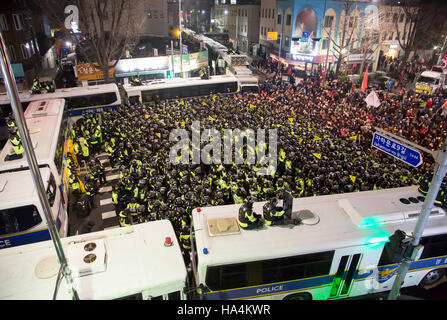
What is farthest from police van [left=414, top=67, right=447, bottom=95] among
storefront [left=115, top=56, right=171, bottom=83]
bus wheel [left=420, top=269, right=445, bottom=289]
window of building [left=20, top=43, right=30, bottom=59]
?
window of building [left=20, top=43, right=30, bottom=59]

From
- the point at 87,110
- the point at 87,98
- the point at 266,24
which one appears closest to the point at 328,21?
the point at 266,24

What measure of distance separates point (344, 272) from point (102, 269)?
531cm

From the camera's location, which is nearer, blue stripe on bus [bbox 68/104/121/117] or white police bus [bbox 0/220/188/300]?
white police bus [bbox 0/220/188/300]

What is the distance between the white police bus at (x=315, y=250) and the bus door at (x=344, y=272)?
24 millimetres

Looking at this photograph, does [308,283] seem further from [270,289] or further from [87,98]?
[87,98]

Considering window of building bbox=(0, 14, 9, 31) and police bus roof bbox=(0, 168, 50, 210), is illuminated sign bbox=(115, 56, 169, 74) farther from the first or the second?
police bus roof bbox=(0, 168, 50, 210)

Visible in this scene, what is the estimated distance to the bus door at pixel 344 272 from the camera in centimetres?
663

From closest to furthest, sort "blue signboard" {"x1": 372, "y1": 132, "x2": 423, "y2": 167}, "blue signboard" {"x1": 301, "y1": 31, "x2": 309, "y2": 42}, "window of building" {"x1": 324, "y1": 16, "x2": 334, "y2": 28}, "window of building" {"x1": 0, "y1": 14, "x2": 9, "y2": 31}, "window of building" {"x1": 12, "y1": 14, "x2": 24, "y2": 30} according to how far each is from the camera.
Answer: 1. "blue signboard" {"x1": 372, "y1": 132, "x2": 423, "y2": 167}
2. "window of building" {"x1": 0, "y1": 14, "x2": 9, "y2": 31}
3. "window of building" {"x1": 12, "y1": 14, "x2": 24, "y2": 30}
4. "blue signboard" {"x1": 301, "y1": 31, "x2": 309, "y2": 42}
5. "window of building" {"x1": 324, "y1": 16, "x2": 334, "y2": 28}

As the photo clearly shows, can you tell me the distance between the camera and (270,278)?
6391 mm

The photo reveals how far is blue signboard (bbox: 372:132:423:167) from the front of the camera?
5719mm

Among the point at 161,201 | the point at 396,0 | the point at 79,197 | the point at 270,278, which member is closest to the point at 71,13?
the point at 79,197

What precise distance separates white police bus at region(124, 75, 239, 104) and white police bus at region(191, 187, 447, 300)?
45.6ft

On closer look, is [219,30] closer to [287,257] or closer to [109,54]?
[109,54]

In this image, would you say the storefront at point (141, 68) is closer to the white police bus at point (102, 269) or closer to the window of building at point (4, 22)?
the window of building at point (4, 22)
